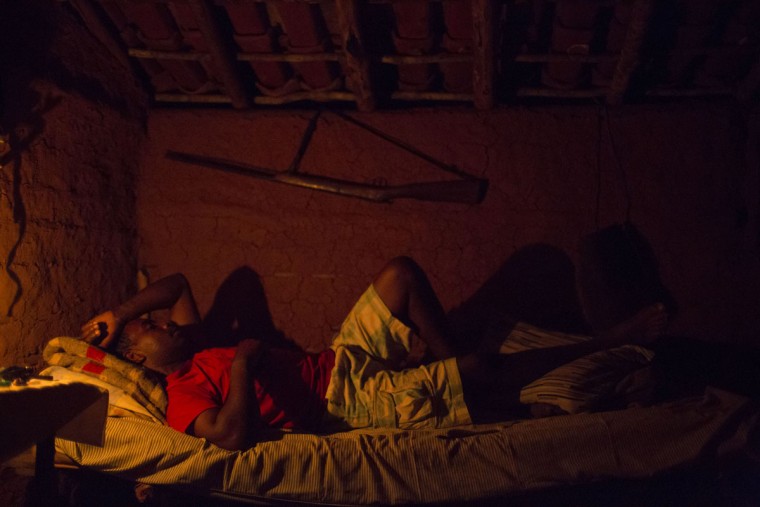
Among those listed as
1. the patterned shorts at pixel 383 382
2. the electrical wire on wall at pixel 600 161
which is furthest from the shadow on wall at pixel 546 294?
the patterned shorts at pixel 383 382

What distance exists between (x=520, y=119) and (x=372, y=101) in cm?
92

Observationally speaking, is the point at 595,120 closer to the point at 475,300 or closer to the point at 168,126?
the point at 475,300

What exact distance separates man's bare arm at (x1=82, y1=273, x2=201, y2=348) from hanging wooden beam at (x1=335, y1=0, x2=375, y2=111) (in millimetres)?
1522

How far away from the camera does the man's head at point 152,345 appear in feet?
9.17

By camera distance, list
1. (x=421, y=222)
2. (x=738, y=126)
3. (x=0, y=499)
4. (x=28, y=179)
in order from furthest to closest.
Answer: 1. (x=421, y=222)
2. (x=738, y=126)
3. (x=28, y=179)
4. (x=0, y=499)

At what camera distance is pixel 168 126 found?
366 cm

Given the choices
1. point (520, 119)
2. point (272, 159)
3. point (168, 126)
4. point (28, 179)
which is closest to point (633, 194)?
point (520, 119)

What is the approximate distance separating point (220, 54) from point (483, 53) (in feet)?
4.83

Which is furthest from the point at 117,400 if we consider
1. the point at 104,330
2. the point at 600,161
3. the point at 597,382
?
the point at 600,161

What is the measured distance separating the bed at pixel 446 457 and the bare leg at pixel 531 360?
23 centimetres

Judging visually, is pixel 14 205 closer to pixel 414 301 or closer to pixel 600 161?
pixel 414 301

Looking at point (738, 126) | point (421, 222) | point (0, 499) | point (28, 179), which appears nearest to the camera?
point (0, 499)

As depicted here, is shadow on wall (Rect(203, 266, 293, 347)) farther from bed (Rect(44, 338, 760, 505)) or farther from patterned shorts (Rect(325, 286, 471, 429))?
bed (Rect(44, 338, 760, 505))

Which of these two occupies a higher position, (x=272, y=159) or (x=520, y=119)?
(x=520, y=119)
